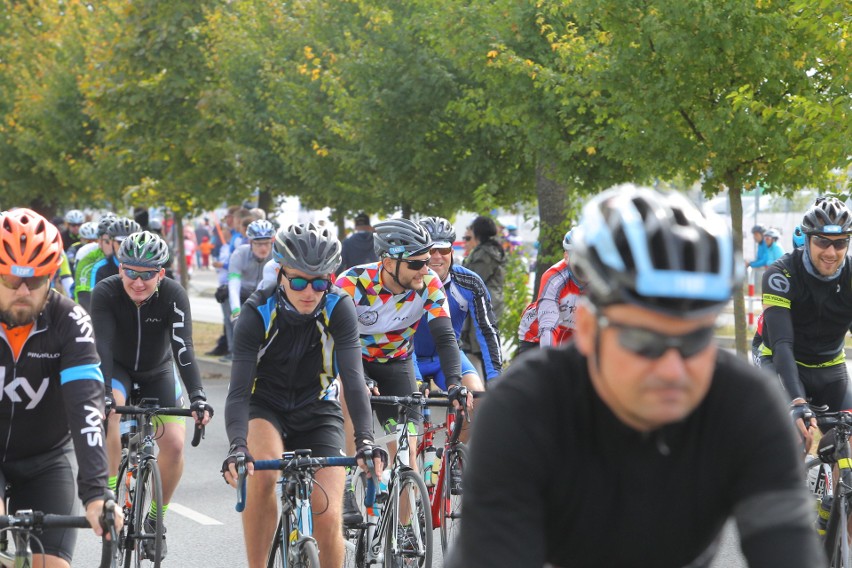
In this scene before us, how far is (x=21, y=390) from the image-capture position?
4660 mm

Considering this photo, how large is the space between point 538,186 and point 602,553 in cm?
1345

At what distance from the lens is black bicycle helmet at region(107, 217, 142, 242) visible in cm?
1032

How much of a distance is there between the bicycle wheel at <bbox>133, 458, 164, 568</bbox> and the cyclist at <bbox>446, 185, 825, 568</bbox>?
16.2 ft

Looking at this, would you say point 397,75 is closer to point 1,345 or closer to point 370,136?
point 370,136

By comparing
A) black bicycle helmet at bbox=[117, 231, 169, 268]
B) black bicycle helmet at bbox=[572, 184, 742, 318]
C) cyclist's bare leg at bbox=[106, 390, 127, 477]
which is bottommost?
cyclist's bare leg at bbox=[106, 390, 127, 477]

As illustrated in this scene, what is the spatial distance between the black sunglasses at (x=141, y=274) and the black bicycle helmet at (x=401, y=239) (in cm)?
128

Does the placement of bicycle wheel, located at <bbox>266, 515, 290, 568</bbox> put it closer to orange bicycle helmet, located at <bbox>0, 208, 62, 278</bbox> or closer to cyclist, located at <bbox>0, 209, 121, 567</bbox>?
cyclist, located at <bbox>0, 209, 121, 567</bbox>

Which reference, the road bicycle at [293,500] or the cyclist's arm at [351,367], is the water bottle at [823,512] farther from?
the road bicycle at [293,500]

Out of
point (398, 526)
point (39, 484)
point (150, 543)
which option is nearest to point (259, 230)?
point (150, 543)

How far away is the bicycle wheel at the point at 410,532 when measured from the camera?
22.2 ft

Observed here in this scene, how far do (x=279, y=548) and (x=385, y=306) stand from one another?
7.67ft

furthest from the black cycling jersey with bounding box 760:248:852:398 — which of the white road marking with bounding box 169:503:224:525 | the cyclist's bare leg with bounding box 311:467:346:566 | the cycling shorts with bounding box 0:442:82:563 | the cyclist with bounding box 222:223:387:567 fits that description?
the white road marking with bounding box 169:503:224:525

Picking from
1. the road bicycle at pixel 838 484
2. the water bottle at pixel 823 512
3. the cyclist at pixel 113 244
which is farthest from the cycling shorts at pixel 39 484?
the cyclist at pixel 113 244

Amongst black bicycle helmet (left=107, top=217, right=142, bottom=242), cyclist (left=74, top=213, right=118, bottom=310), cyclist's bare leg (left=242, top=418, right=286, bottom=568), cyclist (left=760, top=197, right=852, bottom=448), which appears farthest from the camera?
cyclist (left=74, top=213, right=118, bottom=310)
